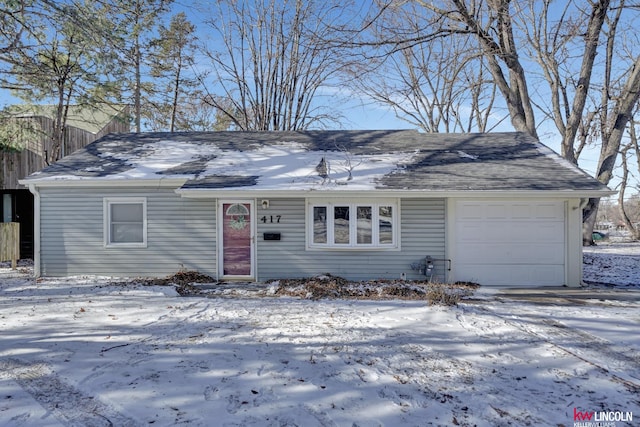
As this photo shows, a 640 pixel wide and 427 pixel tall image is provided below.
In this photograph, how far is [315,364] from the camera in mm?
3635

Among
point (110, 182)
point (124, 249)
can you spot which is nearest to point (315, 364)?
point (124, 249)

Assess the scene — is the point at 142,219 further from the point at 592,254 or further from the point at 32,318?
the point at 592,254

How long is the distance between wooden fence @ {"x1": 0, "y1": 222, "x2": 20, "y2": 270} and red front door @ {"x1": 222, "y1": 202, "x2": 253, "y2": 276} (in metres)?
6.71

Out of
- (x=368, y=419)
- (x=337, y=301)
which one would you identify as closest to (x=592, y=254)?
(x=337, y=301)

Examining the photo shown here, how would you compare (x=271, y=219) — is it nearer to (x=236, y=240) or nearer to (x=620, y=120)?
(x=236, y=240)

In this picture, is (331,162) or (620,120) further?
(620,120)

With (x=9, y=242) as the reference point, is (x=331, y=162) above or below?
above

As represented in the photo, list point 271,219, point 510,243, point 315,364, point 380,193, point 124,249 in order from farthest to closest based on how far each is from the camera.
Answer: point 124,249, point 271,219, point 510,243, point 380,193, point 315,364

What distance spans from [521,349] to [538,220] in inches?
196

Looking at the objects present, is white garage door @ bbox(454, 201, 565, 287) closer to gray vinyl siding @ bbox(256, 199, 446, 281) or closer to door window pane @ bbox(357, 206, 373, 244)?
gray vinyl siding @ bbox(256, 199, 446, 281)

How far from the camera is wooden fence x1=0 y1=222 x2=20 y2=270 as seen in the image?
9.92 m

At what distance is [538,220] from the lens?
26.3 feet

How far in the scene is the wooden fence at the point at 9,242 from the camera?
992 centimetres

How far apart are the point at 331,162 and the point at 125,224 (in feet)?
17.8
